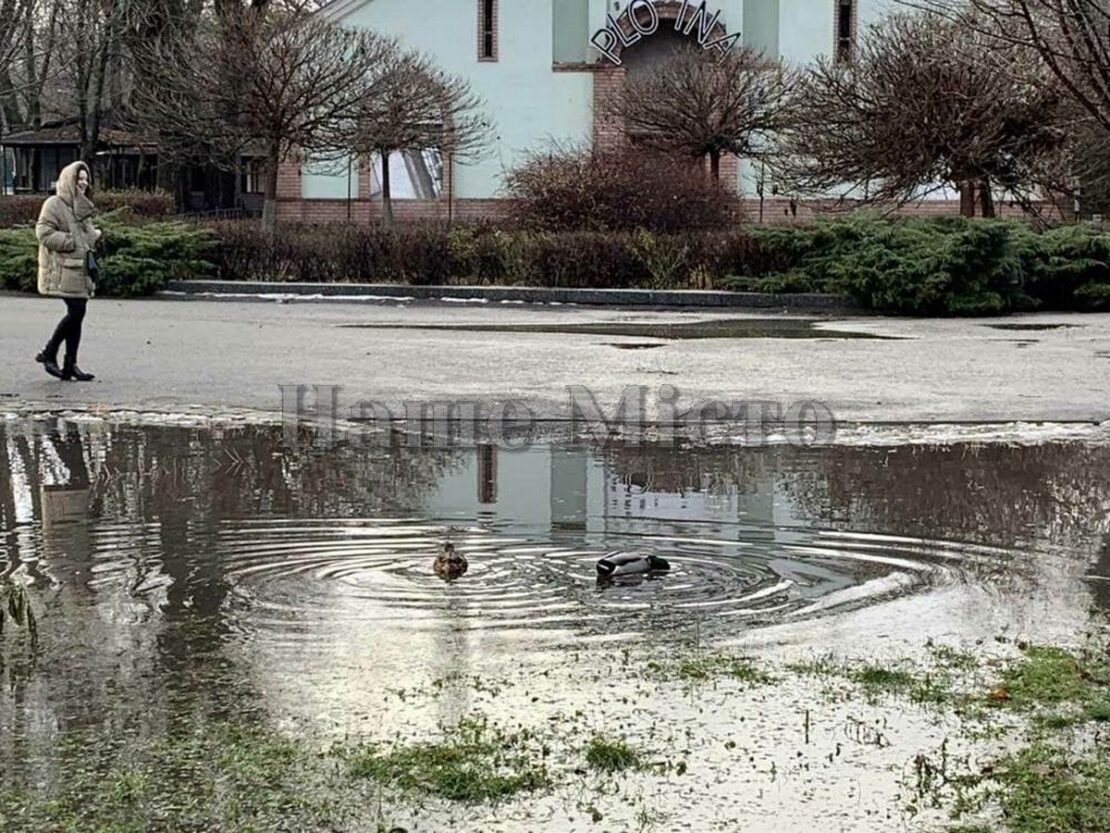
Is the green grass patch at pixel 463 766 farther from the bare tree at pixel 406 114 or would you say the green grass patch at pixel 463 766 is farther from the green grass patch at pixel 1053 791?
the bare tree at pixel 406 114

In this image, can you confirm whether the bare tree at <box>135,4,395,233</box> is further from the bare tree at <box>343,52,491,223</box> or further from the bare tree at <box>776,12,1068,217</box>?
the bare tree at <box>776,12,1068,217</box>

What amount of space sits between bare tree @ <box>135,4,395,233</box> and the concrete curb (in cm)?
441

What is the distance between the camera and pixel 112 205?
36.3m

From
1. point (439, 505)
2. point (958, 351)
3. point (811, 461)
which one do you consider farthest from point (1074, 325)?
point (439, 505)

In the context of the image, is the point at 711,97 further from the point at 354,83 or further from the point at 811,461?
the point at 811,461

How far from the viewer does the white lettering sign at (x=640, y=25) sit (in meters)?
41.8

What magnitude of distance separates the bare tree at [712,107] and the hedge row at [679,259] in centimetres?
1103

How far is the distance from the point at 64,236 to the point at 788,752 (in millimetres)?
9353

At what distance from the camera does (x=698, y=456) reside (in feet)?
31.9

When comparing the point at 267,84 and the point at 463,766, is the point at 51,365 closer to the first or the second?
the point at 463,766

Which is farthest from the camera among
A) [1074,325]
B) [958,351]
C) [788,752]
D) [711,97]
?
[711,97]

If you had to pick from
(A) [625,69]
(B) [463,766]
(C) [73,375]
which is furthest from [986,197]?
(B) [463,766]

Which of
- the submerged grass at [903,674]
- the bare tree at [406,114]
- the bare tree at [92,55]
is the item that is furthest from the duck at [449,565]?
the bare tree at [92,55]

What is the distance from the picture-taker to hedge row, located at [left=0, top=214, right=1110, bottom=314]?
2122 cm
